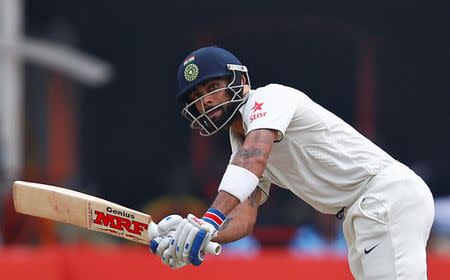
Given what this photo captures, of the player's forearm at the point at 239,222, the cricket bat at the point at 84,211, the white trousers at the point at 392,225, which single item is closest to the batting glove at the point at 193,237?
the cricket bat at the point at 84,211

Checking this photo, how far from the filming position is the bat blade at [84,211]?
5.41 m

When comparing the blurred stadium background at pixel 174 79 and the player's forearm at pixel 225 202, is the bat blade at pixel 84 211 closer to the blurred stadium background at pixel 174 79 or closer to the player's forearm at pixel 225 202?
the player's forearm at pixel 225 202

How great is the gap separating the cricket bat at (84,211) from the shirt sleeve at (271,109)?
25.1 inches

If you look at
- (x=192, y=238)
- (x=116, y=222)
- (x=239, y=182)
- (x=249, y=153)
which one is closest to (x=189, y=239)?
(x=192, y=238)

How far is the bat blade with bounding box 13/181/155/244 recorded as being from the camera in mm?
5414

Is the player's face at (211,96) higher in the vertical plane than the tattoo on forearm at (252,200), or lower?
higher

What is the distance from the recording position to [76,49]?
13953mm

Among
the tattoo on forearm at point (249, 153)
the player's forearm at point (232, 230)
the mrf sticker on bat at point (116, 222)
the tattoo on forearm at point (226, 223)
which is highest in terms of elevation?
A: the tattoo on forearm at point (249, 153)

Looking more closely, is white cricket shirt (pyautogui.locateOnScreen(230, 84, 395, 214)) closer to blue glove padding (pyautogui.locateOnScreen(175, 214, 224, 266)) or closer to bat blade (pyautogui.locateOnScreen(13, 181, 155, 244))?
bat blade (pyautogui.locateOnScreen(13, 181, 155, 244))

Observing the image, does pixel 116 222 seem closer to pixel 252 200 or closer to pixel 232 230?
pixel 232 230

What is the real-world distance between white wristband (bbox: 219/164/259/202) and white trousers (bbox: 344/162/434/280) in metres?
0.65

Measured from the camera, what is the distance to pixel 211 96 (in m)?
5.36

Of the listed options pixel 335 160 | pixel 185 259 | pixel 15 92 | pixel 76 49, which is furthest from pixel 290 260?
A: pixel 76 49

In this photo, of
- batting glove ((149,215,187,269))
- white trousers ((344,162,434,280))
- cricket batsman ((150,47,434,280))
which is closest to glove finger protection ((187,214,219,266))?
batting glove ((149,215,187,269))
